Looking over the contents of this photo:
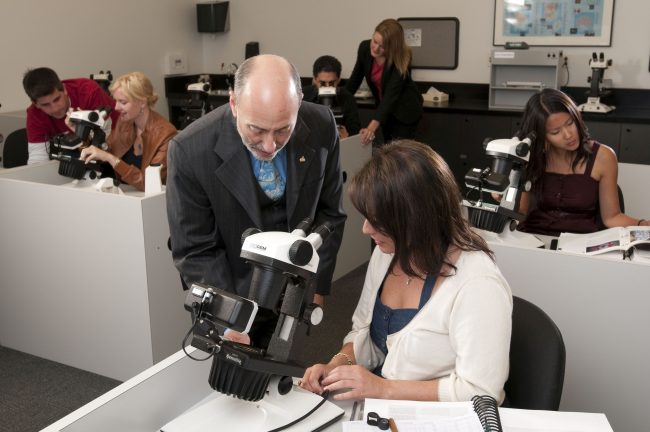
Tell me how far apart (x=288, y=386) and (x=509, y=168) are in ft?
4.16

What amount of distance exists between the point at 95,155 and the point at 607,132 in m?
3.19

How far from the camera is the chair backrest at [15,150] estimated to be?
3.71 m

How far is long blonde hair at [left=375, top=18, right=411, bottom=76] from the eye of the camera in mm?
4484

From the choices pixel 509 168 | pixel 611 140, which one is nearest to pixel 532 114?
pixel 509 168

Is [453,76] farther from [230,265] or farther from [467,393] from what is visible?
[467,393]

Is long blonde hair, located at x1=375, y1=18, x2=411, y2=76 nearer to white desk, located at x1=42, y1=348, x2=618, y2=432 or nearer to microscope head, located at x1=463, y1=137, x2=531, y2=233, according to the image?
microscope head, located at x1=463, y1=137, x2=531, y2=233

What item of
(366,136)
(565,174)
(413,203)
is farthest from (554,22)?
(413,203)

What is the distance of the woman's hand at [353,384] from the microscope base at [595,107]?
355cm

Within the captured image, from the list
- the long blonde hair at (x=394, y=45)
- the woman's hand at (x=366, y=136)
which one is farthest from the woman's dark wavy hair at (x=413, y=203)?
the long blonde hair at (x=394, y=45)

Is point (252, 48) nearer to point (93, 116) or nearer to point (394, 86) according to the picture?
point (394, 86)

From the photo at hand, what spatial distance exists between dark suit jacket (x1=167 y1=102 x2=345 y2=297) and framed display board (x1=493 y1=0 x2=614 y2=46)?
3.57 metres

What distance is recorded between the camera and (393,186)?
4.67 feet

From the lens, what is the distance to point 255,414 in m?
1.35

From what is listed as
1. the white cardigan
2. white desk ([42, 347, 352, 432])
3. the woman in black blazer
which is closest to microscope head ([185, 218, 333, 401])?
white desk ([42, 347, 352, 432])
